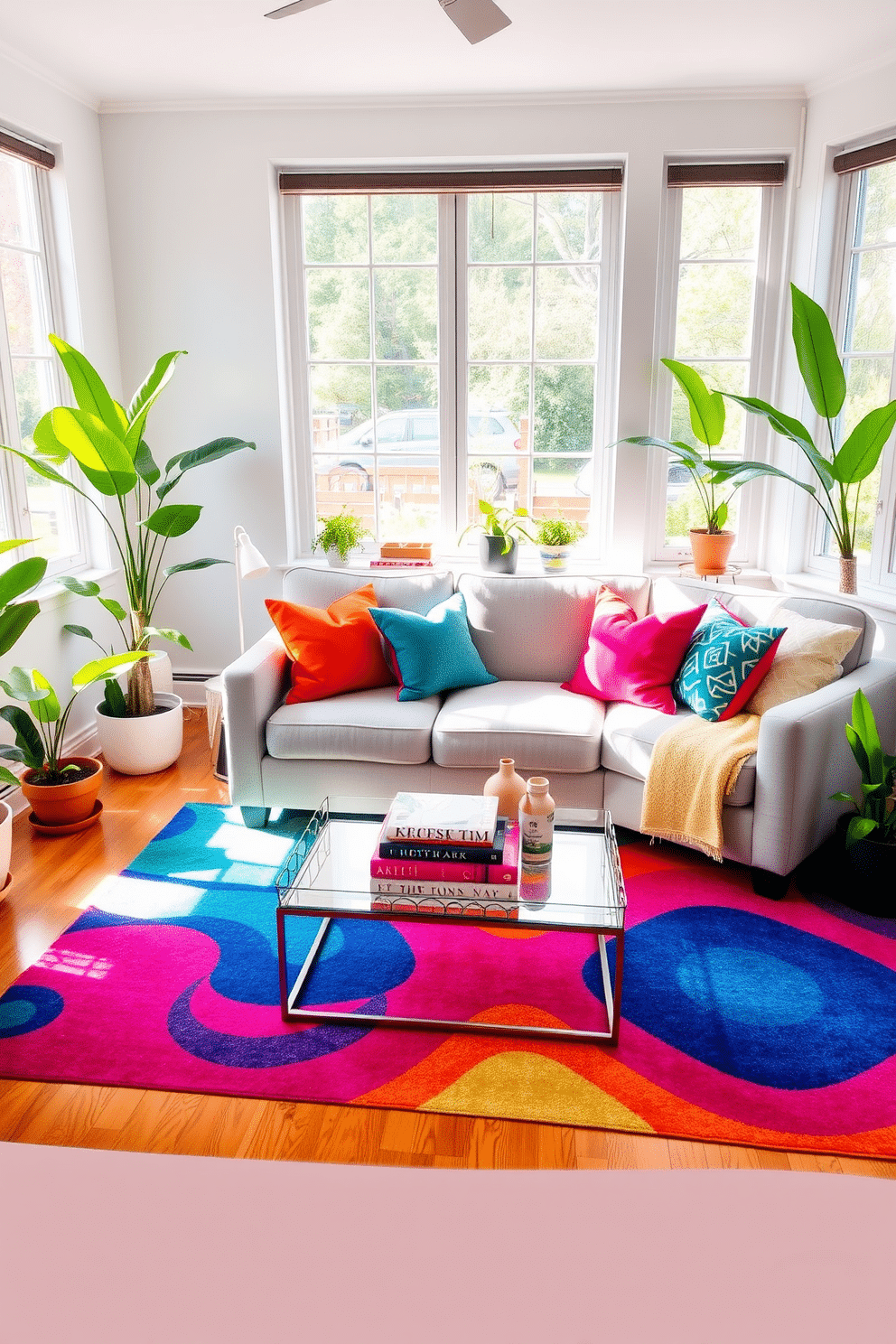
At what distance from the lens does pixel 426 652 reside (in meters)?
3.34

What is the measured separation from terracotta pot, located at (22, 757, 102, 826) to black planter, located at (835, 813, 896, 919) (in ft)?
7.97

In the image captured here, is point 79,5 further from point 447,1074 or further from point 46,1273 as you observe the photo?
point 46,1273

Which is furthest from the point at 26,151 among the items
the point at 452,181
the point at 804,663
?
the point at 804,663

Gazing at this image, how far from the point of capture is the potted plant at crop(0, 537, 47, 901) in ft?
8.73

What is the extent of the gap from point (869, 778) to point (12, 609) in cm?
247

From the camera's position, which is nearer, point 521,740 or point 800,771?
point 800,771

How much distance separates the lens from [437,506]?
4.39 metres

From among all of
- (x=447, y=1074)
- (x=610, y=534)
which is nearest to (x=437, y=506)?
(x=610, y=534)

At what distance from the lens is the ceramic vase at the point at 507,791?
8.05 feet

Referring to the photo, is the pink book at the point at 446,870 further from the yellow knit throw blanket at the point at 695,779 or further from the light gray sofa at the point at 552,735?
the yellow knit throw blanket at the point at 695,779

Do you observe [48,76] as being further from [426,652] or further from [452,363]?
[426,652]

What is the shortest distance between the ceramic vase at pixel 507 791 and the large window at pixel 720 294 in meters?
2.16

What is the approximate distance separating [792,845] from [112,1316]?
99.3 inches

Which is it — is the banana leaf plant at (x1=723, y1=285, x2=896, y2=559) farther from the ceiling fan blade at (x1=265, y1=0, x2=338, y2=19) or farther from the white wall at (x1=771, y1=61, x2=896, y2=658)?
the ceiling fan blade at (x1=265, y1=0, x2=338, y2=19)
